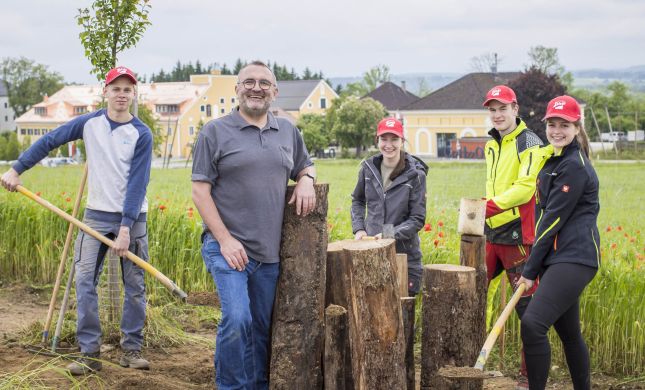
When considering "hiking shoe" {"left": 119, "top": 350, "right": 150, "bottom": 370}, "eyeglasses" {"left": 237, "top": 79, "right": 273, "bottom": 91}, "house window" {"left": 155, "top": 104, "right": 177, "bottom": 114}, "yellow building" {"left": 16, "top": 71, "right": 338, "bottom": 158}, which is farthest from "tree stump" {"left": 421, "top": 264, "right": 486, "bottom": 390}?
"house window" {"left": 155, "top": 104, "right": 177, "bottom": 114}

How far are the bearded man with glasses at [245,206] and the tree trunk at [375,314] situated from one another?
0.59 m

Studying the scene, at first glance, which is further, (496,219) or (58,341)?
(58,341)

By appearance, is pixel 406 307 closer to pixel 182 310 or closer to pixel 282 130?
pixel 282 130

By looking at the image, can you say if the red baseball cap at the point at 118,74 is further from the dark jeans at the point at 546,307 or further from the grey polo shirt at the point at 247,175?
the dark jeans at the point at 546,307

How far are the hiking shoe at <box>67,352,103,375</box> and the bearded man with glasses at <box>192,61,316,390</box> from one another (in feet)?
3.85

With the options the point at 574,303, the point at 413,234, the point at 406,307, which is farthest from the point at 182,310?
the point at 574,303

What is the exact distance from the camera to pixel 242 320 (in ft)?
15.5

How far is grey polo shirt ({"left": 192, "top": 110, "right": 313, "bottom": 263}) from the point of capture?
4.83 metres

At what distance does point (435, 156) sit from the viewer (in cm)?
6844

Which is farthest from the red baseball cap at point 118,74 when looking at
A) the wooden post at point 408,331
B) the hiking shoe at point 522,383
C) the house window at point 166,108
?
the house window at point 166,108

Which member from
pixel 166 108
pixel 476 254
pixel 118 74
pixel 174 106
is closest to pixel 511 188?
pixel 476 254

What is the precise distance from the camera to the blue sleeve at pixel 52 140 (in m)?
5.78

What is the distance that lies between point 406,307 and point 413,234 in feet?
2.96

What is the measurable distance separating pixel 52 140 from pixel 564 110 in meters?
3.13
